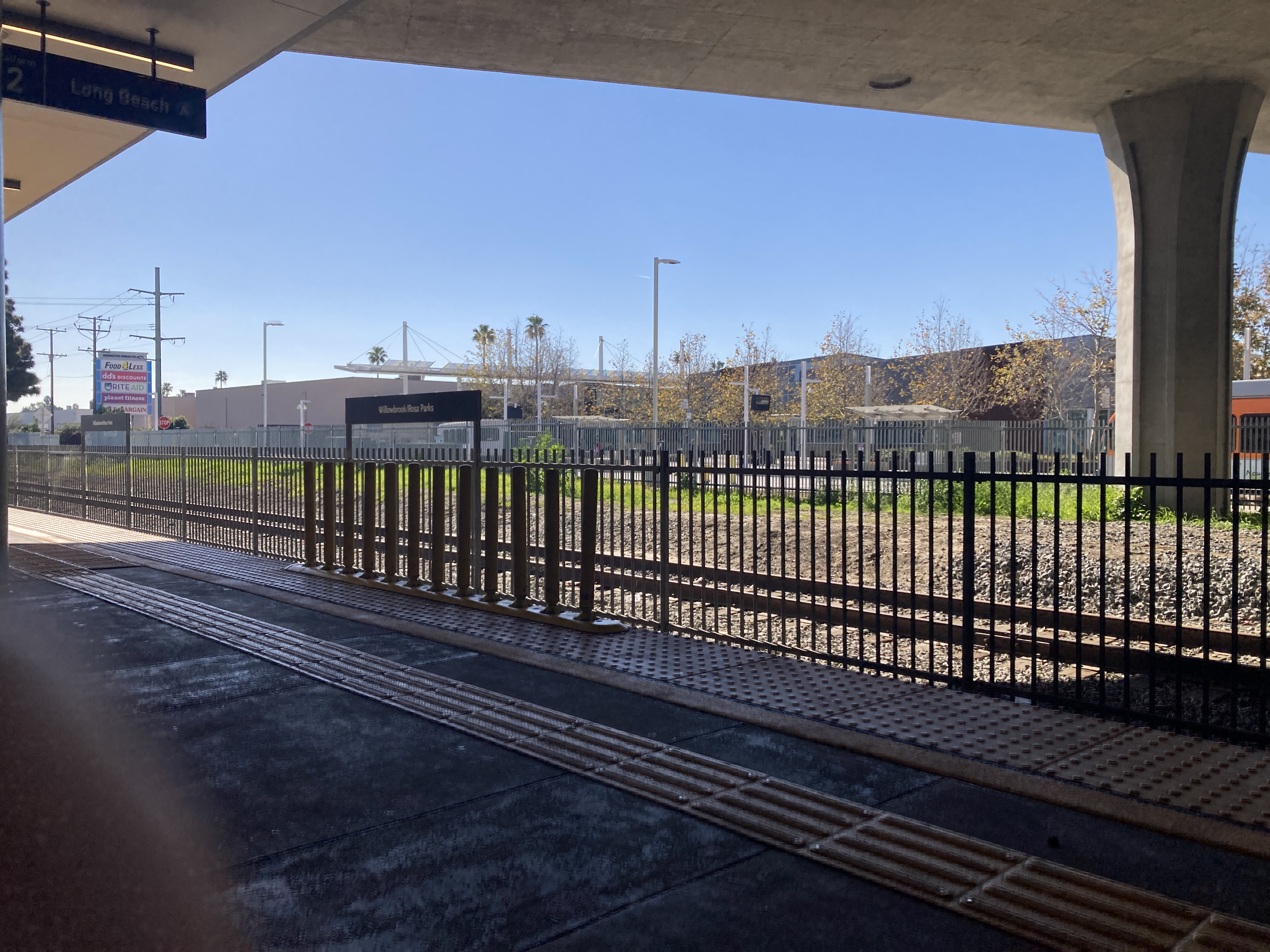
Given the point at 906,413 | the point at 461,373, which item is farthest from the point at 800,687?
the point at 461,373

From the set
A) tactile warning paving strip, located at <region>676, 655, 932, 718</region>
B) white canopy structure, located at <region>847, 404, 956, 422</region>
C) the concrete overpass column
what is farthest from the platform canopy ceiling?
white canopy structure, located at <region>847, 404, 956, 422</region>

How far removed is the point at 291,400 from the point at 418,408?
7351cm

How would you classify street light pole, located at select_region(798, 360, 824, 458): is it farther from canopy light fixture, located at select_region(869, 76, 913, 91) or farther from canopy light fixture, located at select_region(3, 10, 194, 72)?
canopy light fixture, located at select_region(3, 10, 194, 72)

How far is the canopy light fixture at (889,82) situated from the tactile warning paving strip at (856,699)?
37.7ft

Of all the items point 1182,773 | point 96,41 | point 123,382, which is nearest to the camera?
point 1182,773

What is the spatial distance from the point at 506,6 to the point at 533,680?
10065 millimetres

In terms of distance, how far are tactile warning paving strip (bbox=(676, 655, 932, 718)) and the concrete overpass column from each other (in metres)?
12.3

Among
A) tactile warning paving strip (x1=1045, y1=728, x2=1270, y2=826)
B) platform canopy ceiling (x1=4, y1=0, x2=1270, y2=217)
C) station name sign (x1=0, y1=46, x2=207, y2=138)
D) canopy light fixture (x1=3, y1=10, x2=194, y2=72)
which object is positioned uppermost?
platform canopy ceiling (x1=4, y1=0, x2=1270, y2=217)

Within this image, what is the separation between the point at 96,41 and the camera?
A: 9.52m

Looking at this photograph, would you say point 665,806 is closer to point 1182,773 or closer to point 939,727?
point 939,727

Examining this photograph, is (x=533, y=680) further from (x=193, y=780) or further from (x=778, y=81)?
(x=778, y=81)

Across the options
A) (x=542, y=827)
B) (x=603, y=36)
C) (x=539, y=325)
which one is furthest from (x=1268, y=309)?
(x=539, y=325)

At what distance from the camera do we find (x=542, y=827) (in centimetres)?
383

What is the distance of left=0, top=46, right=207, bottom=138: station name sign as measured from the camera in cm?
908
